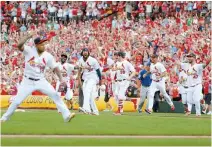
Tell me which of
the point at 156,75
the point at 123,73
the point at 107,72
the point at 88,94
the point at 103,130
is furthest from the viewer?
the point at 107,72

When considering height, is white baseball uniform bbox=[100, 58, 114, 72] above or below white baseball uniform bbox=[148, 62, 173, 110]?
above

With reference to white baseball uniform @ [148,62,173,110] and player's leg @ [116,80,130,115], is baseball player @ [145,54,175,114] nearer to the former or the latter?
white baseball uniform @ [148,62,173,110]

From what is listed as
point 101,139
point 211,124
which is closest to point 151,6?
point 211,124

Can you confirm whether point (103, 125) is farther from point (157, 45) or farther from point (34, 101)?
point (157, 45)

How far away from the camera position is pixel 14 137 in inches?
618

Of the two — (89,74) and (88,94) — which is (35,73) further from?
(89,74)

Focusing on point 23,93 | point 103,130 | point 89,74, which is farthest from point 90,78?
point 103,130

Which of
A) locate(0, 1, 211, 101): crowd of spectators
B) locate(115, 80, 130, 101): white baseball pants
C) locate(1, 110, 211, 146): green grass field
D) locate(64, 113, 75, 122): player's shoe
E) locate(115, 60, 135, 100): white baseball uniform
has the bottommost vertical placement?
locate(1, 110, 211, 146): green grass field

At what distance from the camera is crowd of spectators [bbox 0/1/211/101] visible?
3784 cm

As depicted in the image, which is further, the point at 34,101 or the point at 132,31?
the point at 132,31

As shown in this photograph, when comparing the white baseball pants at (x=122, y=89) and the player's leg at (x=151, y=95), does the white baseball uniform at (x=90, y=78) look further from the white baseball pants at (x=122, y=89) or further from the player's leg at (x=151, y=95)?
the player's leg at (x=151, y=95)

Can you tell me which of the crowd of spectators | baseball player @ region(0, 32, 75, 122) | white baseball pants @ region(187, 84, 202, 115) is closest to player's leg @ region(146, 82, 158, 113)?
white baseball pants @ region(187, 84, 202, 115)

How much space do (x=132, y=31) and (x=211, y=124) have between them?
22753mm

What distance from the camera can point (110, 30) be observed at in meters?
44.8
